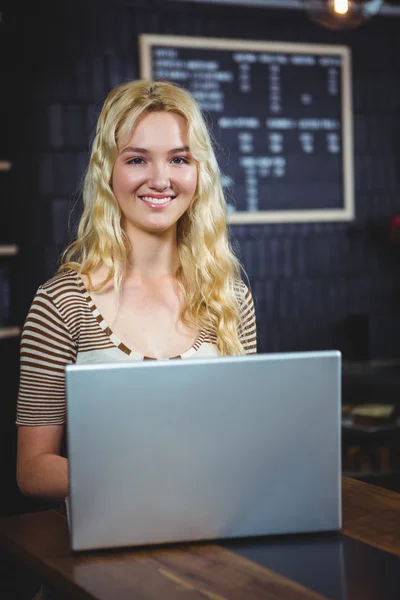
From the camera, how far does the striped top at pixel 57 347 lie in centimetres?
166

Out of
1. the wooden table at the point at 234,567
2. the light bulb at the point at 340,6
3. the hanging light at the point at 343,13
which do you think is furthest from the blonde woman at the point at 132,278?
the hanging light at the point at 343,13

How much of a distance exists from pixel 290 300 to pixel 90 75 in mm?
1516

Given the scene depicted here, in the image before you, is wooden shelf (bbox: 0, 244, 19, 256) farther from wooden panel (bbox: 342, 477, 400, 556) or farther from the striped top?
wooden panel (bbox: 342, 477, 400, 556)

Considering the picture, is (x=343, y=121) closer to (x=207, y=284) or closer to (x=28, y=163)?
(x=28, y=163)

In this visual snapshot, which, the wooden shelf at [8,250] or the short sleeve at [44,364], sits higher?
the wooden shelf at [8,250]

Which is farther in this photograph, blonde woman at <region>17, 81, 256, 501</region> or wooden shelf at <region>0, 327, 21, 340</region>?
wooden shelf at <region>0, 327, 21, 340</region>

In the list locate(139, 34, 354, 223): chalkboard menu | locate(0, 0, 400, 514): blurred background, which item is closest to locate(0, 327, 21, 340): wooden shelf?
locate(0, 0, 400, 514): blurred background

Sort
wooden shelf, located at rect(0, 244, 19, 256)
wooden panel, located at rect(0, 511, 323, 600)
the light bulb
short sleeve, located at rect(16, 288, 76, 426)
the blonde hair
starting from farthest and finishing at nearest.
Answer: wooden shelf, located at rect(0, 244, 19, 256) → the light bulb → the blonde hair → short sleeve, located at rect(16, 288, 76, 426) → wooden panel, located at rect(0, 511, 323, 600)

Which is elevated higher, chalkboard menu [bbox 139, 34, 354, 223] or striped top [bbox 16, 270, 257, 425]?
chalkboard menu [bbox 139, 34, 354, 223]

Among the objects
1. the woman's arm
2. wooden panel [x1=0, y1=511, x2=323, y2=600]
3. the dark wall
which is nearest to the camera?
wooden panel [x1=0, y1=511, x2=323, y2=600]

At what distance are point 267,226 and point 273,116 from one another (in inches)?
22.0

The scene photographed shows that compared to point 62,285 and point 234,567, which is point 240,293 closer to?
point 62,285

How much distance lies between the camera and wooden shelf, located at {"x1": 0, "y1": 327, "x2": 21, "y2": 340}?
149 inches

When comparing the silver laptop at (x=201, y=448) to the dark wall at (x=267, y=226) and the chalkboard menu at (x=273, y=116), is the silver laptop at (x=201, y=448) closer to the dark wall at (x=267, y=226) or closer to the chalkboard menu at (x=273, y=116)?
the dark wall at (x=267, y=226)
